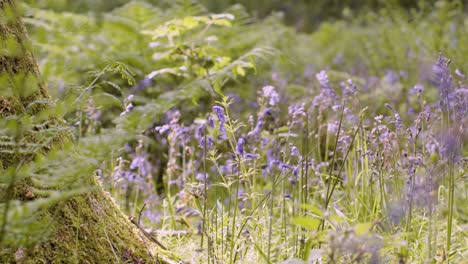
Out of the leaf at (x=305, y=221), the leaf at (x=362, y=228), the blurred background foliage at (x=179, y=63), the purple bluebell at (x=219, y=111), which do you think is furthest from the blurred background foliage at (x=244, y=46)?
the leaf at (x=362, y=228)

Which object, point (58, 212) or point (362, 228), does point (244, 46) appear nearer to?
point (58, 212)

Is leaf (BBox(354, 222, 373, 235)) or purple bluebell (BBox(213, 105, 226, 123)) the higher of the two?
purple bluebell (BBox(213, 105, 226, 123))

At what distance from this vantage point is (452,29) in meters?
7.58

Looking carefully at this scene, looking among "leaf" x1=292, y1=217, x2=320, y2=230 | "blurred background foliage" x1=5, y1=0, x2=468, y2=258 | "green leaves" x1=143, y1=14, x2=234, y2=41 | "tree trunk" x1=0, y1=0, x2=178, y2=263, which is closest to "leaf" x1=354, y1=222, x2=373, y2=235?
"leaf" x1=292, y1=217, x2=320, y2=230

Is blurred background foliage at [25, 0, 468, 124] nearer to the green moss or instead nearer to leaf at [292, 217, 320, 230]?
the green moss

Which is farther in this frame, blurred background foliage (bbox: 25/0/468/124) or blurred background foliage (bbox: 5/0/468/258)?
blurred background foliage (bbox: 25/0/468/124)

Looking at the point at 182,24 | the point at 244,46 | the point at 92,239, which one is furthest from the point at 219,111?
the point at 244,46

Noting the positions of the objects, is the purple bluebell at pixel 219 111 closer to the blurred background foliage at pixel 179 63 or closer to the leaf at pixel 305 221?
the blurred background foliage at pixel 179 63

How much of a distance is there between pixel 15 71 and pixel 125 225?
A: 69cm

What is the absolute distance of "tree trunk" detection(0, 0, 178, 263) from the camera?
1.61 metres

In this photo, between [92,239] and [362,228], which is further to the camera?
[92,239]

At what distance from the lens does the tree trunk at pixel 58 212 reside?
1606mm

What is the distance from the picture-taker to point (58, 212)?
162cm

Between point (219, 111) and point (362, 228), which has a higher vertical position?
point (219, 111)
